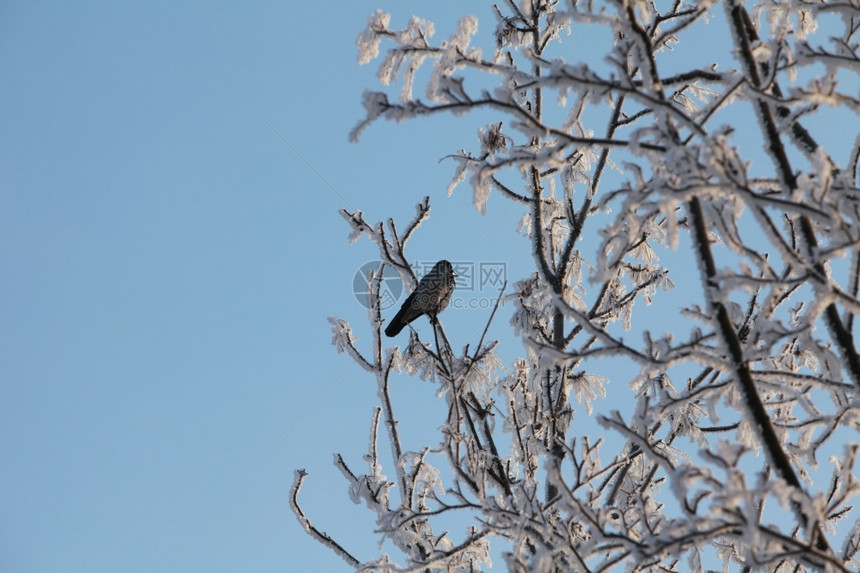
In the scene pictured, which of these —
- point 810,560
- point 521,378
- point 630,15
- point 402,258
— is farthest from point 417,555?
point 630,15

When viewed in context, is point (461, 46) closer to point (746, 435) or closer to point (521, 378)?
point (746, 435)

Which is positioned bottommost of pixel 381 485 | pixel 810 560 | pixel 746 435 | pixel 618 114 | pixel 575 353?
pixel 810 560

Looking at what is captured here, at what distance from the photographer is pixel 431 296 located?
5.67m

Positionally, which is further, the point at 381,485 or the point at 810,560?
the point at 381,485

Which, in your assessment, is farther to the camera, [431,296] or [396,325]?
[396,325]

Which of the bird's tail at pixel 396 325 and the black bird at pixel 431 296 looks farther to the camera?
the bird's tail at pixel 396 325

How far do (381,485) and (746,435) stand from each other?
2073mm

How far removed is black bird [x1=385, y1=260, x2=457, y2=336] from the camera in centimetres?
566

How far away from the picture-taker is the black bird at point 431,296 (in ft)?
18.6

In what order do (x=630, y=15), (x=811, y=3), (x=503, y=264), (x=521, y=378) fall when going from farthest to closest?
1. (x=503, y=264)
2. (x=521, y=378)
3. (x=811, y=3)
4. (x=630, y=15)

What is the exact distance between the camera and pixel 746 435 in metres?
2.21

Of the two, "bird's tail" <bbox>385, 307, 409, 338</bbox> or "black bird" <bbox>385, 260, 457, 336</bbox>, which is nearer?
"black bird" <bbox>385, 260, 457, 336</bbox>

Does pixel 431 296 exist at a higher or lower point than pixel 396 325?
lower

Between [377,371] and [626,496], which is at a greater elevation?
[377,371]
